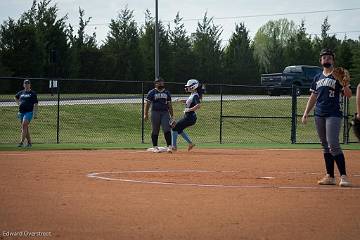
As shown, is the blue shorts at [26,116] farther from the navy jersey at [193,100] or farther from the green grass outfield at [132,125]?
the navy jersey at [193,100]

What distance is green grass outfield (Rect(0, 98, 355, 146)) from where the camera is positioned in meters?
27.2

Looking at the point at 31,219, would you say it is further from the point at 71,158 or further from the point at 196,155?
the point at 196,155

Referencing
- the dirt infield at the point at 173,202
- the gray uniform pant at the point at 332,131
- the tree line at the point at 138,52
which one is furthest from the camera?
the tree line at the point at 138,52

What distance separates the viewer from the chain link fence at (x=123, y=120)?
27.2m

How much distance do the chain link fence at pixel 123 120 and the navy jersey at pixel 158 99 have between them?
778cm

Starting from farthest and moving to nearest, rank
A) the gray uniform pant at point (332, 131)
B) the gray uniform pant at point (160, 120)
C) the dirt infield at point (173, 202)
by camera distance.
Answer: the gray uniform pant at point (160, 120) < the gray uniform pant at point (332, 131) < the dirt infield at point (173, 202)

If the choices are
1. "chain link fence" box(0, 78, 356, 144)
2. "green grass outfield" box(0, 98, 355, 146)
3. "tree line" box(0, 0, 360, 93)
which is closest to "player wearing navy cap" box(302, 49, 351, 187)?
"chain link fence" box(0, 78, 356, 144)

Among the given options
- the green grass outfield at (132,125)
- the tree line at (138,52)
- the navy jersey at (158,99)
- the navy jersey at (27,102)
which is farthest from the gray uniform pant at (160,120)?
the tree line at (138,52)

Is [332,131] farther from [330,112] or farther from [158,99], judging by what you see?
[158,99]

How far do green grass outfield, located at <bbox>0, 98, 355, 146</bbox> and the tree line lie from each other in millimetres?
6269

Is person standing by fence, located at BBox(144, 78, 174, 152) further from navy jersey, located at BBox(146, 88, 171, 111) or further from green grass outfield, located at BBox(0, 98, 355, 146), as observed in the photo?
green grass outfield, located at BBox(0, 98, 355, 146)

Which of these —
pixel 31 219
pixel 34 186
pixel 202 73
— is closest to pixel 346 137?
pixel 34 186

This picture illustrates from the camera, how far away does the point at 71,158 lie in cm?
1548

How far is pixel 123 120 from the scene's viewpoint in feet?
104
